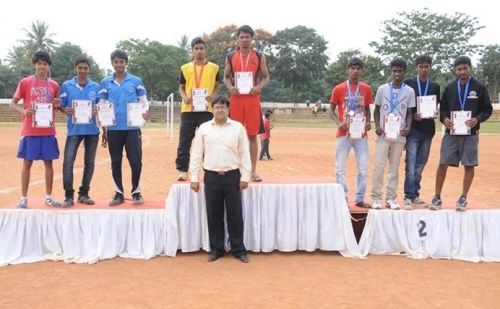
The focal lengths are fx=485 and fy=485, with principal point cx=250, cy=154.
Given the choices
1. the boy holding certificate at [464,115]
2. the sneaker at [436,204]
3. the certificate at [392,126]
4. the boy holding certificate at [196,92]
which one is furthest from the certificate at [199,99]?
the sneaker at [436,204]

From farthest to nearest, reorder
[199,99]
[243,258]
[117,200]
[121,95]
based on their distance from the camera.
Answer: [117,200]
[199,99]
[121,95]
[243,258]

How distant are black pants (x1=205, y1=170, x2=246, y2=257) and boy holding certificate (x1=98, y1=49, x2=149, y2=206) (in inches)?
43.1

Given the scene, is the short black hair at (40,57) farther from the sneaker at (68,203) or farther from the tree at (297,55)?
the tree at (297,55)

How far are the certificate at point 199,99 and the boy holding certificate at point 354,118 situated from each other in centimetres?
167

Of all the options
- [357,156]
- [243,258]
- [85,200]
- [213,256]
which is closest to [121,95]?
[85,200]

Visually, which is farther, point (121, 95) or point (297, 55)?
point (297, 55)

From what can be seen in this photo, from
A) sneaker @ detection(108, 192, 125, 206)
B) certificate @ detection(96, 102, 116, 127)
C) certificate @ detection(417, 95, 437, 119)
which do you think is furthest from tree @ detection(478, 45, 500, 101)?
certificate @ detection(96, 102, 116, 127)

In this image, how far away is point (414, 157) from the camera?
6238 millimetres

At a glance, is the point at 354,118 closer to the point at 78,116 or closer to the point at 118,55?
the point at 118,55

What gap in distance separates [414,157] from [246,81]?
2370 millimetres

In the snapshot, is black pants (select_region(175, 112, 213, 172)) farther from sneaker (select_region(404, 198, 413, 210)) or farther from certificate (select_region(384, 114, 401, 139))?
sneaker (select_region(404, 198, 413, 210))

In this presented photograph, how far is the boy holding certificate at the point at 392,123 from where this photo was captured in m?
5.95

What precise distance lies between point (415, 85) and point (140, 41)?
63.6 metres

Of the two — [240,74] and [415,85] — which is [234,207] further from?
[415,85]
